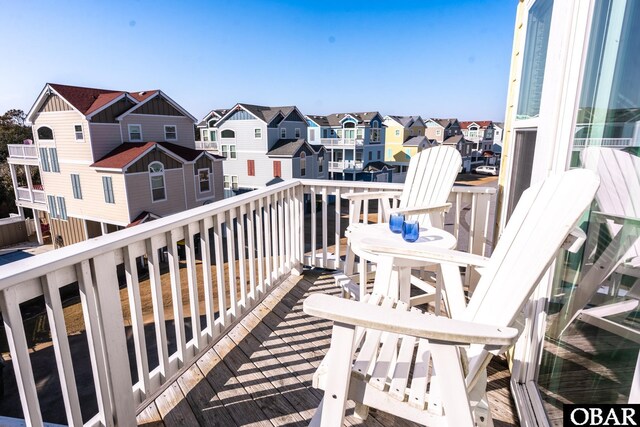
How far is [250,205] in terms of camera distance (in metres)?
2.44

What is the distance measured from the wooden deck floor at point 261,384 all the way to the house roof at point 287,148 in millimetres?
15332

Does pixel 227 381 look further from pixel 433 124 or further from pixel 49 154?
pixel 433 124

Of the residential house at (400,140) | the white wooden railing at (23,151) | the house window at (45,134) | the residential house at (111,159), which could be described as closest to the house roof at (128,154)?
the residential house at (111,159)

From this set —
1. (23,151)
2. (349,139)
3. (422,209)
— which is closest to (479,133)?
(349,139)

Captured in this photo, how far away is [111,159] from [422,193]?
11.8m

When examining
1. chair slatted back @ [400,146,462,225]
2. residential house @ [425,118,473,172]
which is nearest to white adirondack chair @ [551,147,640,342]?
chair slatted back @ [400,146,462,225]

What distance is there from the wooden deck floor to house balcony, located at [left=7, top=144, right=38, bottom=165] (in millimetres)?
16170

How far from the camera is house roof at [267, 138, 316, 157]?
1732 centimetres

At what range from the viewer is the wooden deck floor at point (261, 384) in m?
1.60

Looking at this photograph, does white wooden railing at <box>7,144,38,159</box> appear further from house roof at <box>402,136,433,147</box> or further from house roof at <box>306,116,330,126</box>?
house roof at <box>402,136,433,147</box>

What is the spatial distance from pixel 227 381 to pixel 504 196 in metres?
2.35

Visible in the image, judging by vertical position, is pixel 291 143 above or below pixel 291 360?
above

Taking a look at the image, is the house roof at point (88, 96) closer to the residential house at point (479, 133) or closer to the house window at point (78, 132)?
the house window at point (78, 132)

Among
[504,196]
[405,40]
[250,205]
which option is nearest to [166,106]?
[405,40]
